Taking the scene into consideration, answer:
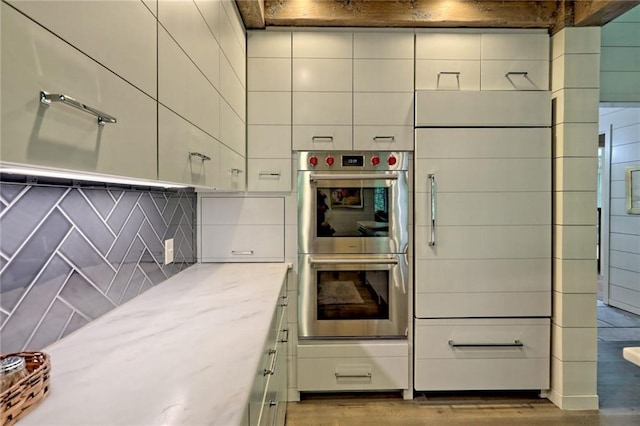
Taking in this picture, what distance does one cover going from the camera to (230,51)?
74.4 inches

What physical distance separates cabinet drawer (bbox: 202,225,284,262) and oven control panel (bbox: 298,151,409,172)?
1.60 ft

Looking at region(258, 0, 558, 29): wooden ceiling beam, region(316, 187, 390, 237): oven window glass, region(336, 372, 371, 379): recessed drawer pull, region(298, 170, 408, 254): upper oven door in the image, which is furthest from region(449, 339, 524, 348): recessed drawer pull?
region(258, 0, 558, 29): wooden ceiling beam

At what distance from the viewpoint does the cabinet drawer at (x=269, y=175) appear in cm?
242

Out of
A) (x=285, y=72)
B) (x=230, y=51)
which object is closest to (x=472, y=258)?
(x=285, y=72)

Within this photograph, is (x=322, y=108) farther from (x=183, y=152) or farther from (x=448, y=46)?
(x=183, y=152)

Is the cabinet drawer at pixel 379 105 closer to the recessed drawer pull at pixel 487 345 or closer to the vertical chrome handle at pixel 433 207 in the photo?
the vertical chrome handle at pixel 433 207

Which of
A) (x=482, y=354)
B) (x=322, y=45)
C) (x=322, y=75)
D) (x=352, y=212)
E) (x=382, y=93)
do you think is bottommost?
(x=482, y=354)

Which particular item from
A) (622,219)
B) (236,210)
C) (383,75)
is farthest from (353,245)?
(622,219)

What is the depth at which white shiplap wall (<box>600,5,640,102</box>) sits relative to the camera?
2.88m

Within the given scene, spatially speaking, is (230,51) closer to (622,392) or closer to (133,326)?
(133,326)

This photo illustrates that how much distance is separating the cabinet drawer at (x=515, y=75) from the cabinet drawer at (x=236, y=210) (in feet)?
5.48

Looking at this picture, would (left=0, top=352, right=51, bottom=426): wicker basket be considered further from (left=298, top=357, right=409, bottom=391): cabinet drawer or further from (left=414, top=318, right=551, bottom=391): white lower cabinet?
(left=414, top=318, right=551, bottom=391): white lower cabinet

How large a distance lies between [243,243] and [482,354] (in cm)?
179

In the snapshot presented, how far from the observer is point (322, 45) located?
241 centimetres
